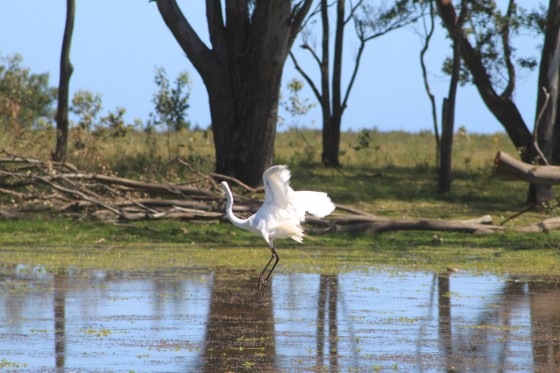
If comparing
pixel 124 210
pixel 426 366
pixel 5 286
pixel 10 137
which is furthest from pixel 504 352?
pixel 10 137

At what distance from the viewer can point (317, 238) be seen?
62.8 feet

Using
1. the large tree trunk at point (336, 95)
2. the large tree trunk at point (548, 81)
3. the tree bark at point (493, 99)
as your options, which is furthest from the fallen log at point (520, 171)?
the large tree trunk at point (336, 95)

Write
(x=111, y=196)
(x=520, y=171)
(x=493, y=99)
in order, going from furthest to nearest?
(x=493, y=99) → (x=111, y=196) → (x=520, y=171)

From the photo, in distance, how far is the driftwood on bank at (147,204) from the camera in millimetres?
19312

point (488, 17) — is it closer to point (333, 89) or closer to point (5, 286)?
point (333, 89)

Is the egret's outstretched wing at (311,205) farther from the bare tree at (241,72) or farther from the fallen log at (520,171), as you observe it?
the bare tree at (241,72)

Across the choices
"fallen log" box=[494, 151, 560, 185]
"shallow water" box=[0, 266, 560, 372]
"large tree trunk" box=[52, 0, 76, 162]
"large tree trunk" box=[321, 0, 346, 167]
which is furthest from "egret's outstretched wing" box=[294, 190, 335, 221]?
"large tree trunk" box=[321, 0, 346, 167]

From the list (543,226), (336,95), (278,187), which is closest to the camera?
(278,187)

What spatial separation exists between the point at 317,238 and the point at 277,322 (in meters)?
9.09

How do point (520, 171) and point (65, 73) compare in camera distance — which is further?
point (65, 73)

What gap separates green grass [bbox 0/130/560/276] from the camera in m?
15.7

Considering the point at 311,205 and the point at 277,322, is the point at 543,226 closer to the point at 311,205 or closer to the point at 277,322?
the point at 311,205

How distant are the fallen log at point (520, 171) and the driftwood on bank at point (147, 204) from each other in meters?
3.75

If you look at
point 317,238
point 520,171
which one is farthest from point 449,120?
point 520,171
